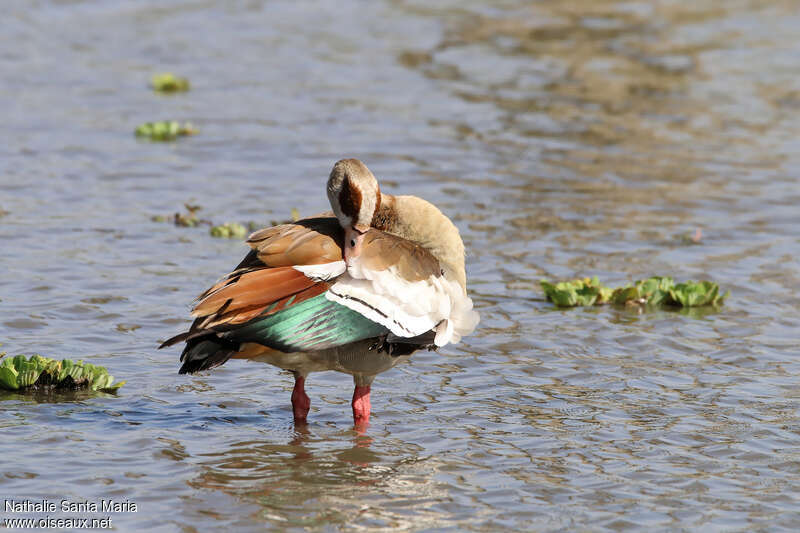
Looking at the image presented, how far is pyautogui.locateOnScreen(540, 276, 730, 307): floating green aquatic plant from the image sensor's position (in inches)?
357

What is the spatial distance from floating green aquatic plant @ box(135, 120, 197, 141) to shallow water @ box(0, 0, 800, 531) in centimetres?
25

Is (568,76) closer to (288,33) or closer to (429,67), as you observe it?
(429,67)

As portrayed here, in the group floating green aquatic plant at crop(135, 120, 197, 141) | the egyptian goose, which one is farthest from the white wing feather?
floating green aquatic plant at crop(135, 120, 197, 141)

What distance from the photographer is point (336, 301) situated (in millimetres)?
6293

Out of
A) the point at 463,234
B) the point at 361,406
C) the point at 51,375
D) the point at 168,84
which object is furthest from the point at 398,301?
the point at 168,84

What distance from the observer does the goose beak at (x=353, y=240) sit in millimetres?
6477

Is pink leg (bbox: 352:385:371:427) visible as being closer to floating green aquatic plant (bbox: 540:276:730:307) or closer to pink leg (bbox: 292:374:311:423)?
pink leg (bbox: 292:374:311:423)

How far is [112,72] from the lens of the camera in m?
16.7

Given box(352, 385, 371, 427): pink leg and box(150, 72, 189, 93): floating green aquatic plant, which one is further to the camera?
box(150, 72, 189, 93): floating green aquatic plant

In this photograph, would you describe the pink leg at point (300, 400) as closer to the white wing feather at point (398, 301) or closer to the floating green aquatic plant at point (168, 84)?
the white wing feather at point (398, 301)

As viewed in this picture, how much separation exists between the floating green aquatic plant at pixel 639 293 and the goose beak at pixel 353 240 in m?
2.91

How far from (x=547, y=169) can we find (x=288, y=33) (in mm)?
7568

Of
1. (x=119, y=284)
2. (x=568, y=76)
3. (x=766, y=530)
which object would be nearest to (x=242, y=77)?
(x=568, y=76)

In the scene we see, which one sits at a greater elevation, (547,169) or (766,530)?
(547,169)
